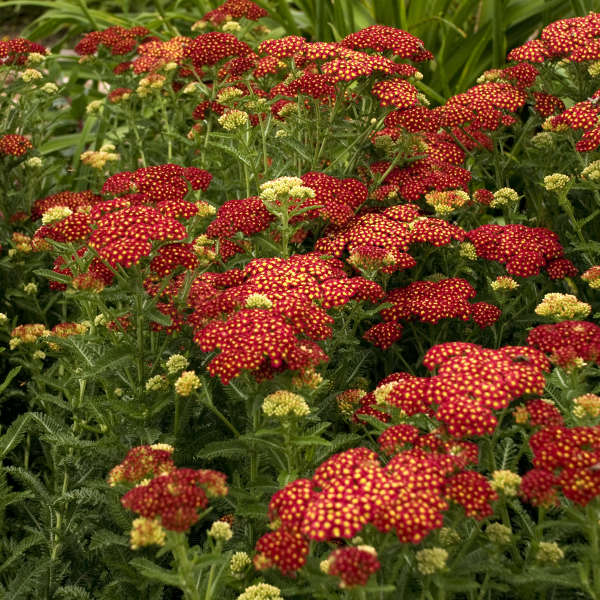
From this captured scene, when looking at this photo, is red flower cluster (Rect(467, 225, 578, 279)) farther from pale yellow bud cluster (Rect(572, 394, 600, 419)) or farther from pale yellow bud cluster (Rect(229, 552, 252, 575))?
pale yellow bud cluster (Rect(229, 552, 252, 575))

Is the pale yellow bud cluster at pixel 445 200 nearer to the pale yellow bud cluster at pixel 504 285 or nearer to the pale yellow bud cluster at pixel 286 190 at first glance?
the pale yellow bud cluster at pixel 504 285

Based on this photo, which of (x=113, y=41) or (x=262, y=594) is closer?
(x=262, y=594)

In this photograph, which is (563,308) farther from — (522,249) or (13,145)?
(13,145)

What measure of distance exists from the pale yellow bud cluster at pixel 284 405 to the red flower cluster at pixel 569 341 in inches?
31.0

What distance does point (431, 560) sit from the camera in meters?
2.09

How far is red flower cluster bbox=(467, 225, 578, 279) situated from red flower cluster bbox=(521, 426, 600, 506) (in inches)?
53.2

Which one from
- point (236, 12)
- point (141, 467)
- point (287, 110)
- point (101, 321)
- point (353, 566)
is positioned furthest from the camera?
point (236, 12)

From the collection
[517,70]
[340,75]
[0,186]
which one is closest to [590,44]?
[517,70]

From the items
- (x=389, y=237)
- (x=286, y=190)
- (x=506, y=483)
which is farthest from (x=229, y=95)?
(x=506, y=483)

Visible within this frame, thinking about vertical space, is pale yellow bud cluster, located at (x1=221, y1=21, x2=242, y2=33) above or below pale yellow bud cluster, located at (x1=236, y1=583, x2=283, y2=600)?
above

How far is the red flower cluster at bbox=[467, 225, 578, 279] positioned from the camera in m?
3.44

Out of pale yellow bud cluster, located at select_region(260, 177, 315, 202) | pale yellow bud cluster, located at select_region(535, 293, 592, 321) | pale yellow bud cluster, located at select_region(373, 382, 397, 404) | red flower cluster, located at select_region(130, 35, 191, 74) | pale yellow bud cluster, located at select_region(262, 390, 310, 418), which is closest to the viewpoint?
pale yellow bud cluster, located at select_region(262, 390, 310, 418)

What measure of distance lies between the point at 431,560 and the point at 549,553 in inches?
17.4

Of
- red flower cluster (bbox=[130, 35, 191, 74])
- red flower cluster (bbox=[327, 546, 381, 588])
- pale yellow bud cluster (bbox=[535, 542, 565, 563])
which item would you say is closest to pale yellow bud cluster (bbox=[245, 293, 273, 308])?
red flower cluster (bbox=[327, 546, 381, 588])
